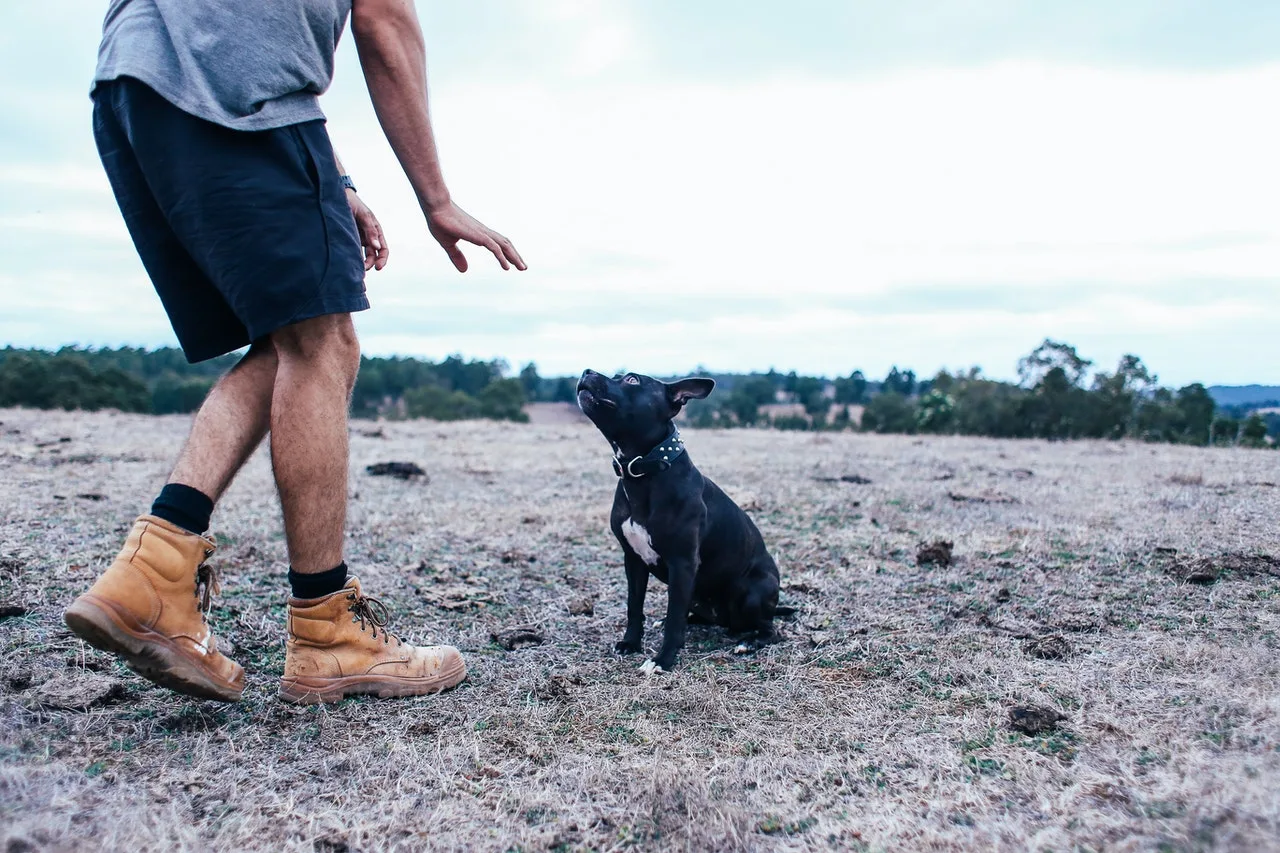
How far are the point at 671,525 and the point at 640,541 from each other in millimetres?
146

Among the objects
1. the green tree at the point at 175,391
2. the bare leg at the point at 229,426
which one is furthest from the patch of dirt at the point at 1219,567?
the green tree at the point at 175,391

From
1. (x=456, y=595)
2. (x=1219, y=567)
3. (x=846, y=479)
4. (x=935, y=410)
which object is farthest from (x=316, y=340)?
(x=935, y=410)

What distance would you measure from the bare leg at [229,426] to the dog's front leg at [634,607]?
150 centimetres

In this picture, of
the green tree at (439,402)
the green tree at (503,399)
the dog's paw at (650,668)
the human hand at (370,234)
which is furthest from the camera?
the green tree at (439,402)

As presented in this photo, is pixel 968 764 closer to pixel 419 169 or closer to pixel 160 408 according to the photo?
pixel 419 169

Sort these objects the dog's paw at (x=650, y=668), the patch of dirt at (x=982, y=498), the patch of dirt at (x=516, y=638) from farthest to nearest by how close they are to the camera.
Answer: the patch of dirt at (x=982, y=498), the patch of dirt at (x=516, y=638), the dog's paw at (x=650, y=668)

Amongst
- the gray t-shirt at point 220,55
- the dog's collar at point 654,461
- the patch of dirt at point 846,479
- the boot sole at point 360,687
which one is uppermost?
the gray t-shirt at point 220,55

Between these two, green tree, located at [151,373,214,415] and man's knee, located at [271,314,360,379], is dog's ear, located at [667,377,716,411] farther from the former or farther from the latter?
green tree, located at [151,373,214,415]

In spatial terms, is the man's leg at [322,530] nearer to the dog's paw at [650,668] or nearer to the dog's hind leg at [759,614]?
the dog's paw at [650,668]

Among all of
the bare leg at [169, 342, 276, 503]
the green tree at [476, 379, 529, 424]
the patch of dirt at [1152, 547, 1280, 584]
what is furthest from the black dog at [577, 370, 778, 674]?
the green tree at [476, 379, 529, 424]

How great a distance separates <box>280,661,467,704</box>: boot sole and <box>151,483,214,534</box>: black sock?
560 mm

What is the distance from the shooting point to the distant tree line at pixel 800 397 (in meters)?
17.8

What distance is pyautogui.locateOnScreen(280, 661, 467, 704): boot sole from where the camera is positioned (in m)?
2.51

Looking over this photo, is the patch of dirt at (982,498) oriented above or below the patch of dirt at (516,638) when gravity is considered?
above
